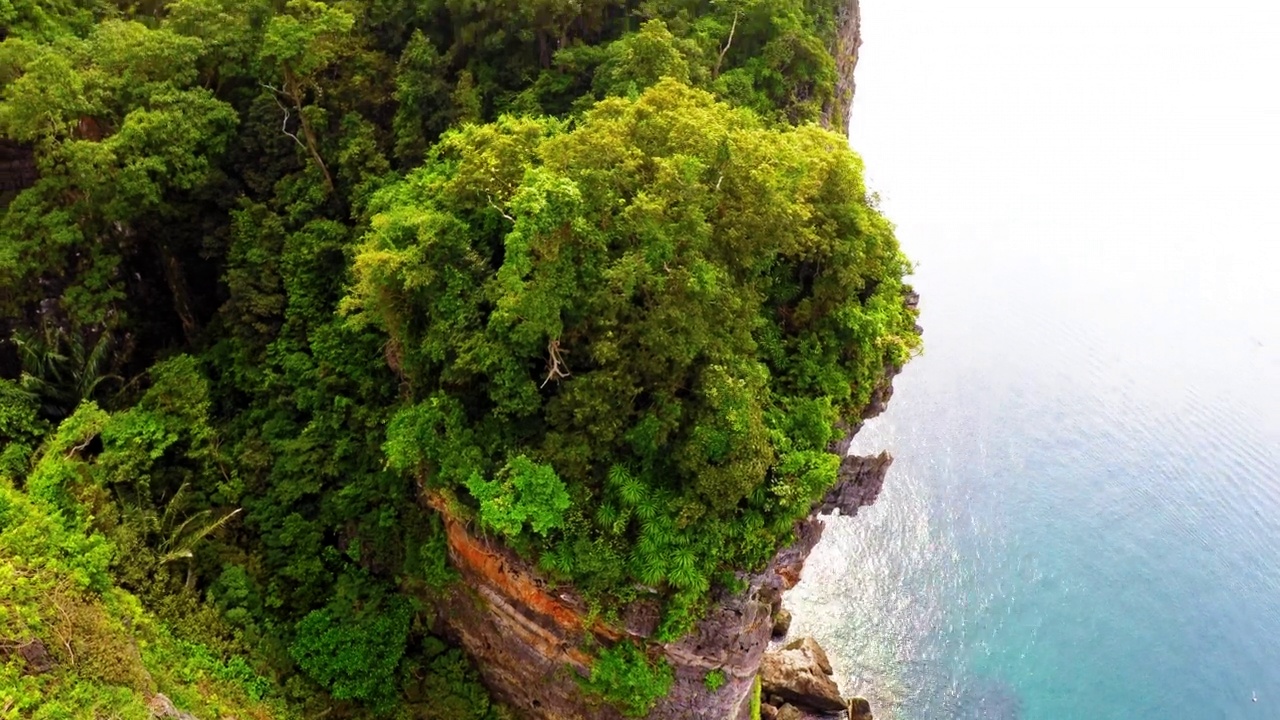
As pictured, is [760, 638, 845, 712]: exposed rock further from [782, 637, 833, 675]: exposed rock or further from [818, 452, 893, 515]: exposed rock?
[818, 452, 893, 515]: exposed rock

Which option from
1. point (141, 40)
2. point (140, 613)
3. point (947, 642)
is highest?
point (141, 40)

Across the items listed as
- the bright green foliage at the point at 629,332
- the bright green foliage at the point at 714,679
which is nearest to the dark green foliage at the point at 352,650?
the bright green foliage at the point at 629,332

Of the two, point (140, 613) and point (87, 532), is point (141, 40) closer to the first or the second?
point (87, 532)

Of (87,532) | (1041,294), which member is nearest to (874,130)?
(1041,294)

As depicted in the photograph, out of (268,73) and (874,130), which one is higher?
(874,130)

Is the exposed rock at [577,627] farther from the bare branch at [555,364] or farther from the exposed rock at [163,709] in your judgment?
the exposed rock at [163,709]

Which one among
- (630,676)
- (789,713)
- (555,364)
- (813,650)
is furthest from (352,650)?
(813,650)
